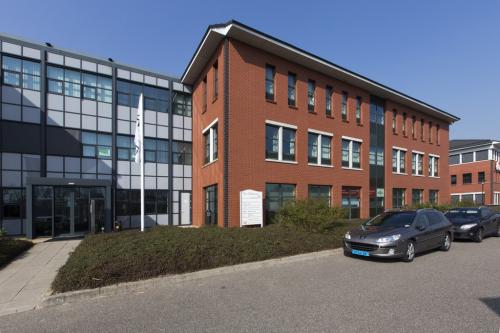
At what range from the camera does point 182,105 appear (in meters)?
21.5

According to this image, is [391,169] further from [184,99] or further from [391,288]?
[391,288]

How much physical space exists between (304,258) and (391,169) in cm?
1835

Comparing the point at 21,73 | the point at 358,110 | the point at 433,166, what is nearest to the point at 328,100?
the point at 358,110

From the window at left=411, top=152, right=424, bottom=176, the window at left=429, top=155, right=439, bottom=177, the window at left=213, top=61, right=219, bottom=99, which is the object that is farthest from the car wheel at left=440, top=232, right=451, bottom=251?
the window at left=429, top=155, right=439, bottom=177

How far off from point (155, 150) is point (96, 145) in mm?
3556

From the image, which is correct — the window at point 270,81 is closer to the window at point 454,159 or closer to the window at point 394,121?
the window at point 394,121

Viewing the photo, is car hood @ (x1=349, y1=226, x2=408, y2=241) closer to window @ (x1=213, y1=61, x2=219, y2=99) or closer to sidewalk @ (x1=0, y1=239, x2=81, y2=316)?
sidewalk @ (x1=0, y1=239, x2=81, y2=316)

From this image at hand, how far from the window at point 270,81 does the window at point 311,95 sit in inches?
116

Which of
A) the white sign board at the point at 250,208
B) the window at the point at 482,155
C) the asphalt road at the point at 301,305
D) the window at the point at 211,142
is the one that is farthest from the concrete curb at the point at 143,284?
the window at the point at 482,155

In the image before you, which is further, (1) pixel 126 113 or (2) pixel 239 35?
(1) pixel 126 113

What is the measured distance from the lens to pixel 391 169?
24328mm

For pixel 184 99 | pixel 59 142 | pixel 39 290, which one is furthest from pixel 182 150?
pixel 39 290

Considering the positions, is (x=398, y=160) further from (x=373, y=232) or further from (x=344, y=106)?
(x=373, y=232)

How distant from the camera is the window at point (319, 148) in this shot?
18734 millimetres
